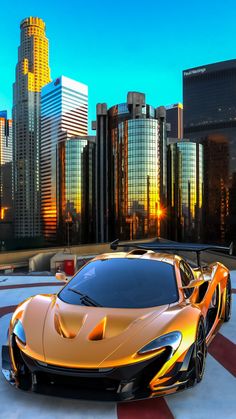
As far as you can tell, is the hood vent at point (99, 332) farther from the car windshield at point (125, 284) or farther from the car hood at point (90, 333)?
the car windshield at point (125, 284)

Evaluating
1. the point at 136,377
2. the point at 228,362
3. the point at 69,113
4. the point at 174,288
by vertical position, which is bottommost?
the point at 228,362

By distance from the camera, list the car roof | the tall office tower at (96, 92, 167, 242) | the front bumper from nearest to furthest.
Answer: the front bumper
the car roof
the tall office tower at (96, 92, 167, 242)

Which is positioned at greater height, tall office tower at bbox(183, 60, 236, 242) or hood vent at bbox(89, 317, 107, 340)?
tall office tower at bbox(183, 60, 236, 242)

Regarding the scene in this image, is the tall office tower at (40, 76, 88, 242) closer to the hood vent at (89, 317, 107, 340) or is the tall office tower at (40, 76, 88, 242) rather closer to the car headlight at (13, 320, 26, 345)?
the car headlight at (13, 320, 26, 345)

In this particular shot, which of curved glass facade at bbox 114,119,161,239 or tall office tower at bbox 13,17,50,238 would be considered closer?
curved glass facade at bbox 114,119,161,239

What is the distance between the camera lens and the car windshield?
361cm

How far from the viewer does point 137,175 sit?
3103 inches

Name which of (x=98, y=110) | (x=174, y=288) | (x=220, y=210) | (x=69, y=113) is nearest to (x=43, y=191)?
(x=69, y=113)

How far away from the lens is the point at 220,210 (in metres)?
136

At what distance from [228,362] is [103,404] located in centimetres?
175

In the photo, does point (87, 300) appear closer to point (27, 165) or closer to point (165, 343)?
point (165, 343)

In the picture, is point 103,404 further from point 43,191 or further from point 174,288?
point 43,191

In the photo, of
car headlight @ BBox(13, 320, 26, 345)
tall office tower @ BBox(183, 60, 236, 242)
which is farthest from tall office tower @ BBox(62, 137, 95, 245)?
car headlight @ BBox(13, 320, 26, 345)

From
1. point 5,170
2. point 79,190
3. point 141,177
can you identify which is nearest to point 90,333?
point 141,177
